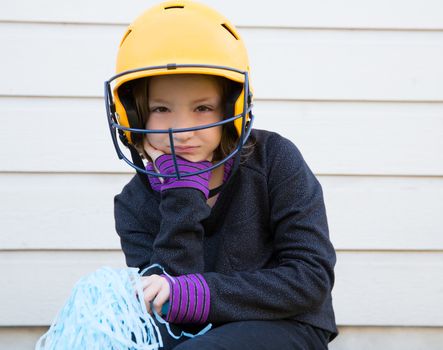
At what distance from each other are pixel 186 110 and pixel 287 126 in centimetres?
92

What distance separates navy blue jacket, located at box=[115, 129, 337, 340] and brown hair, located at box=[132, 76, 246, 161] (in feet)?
0.21

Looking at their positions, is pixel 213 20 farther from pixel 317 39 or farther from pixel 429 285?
pixel 429 285

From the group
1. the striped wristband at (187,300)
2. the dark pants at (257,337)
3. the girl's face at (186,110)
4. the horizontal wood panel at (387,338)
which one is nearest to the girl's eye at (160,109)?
the girl's face at (186,110)

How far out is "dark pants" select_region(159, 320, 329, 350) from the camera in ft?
4.68

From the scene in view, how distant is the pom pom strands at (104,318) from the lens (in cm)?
143

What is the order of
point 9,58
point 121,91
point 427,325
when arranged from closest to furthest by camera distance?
1. point 121,91
2. point 9,58
3. point 427,325

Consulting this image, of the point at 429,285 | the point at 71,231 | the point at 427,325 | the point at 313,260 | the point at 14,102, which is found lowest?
the point at 427,325

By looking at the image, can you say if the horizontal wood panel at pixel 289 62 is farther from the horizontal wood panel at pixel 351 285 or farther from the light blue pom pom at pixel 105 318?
the light blue pom pom at pixel 105 318

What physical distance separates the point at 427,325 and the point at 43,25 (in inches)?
71.1

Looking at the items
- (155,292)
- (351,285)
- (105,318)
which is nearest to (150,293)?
(155,292)

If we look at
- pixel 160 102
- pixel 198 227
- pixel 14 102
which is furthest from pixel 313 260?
pixel 14 102

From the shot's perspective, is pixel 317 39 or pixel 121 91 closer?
pixel 121 91

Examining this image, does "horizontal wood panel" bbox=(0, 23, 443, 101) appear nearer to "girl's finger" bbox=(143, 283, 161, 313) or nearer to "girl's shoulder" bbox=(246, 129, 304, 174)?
"girl's shoulder" bbox=(246, 129, 304, 174)

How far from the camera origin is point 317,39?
247cm
